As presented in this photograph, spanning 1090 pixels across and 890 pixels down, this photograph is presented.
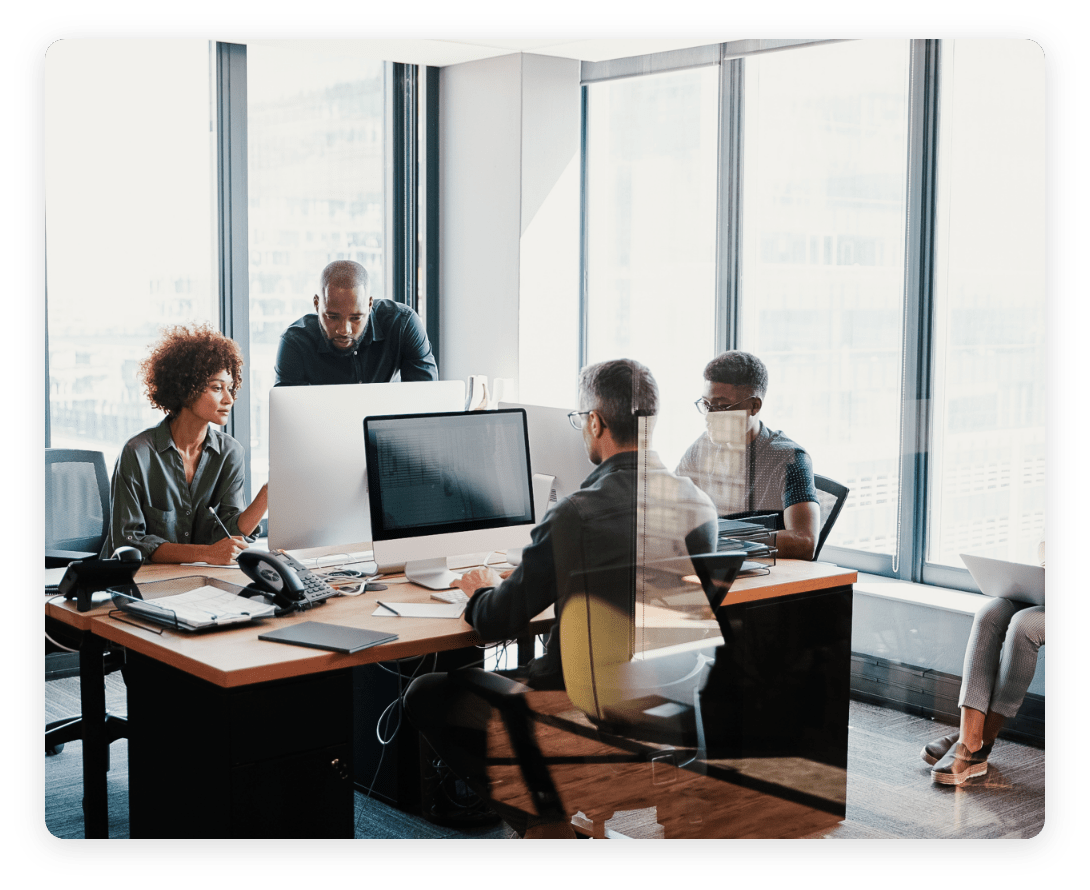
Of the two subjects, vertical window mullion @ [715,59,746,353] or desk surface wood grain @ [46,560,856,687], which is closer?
desk surface wood grain @ [46,560,856,687]

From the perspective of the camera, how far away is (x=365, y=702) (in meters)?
3.45

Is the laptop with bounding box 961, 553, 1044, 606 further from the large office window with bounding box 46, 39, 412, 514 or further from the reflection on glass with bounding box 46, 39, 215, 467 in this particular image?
the reflection on glass with bounding box 46, 39, 215, 467

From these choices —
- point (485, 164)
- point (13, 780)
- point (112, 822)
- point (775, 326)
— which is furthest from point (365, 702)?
point (485, 164)

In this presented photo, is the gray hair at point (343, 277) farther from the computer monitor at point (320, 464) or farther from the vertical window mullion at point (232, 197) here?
the computer monitor at point (320, 464)

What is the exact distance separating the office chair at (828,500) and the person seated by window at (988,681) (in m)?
0.41

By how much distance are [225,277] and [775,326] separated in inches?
113

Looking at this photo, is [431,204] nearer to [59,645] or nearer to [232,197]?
[232,197]

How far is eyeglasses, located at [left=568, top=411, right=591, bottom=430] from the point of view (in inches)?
108

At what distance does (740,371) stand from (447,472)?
843 mm

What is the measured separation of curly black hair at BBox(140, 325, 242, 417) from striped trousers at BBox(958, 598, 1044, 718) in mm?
2195

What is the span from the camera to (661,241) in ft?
9.08

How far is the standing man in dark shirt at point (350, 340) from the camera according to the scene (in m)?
4.23

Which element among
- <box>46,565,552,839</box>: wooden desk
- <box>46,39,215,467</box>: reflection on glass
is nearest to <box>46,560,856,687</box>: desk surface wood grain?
<box>46,565,552,839</box>: wooden desk

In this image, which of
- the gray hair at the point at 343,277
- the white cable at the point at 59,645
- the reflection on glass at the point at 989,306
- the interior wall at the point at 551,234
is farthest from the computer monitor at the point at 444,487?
the gray hair at the point at 343,277
